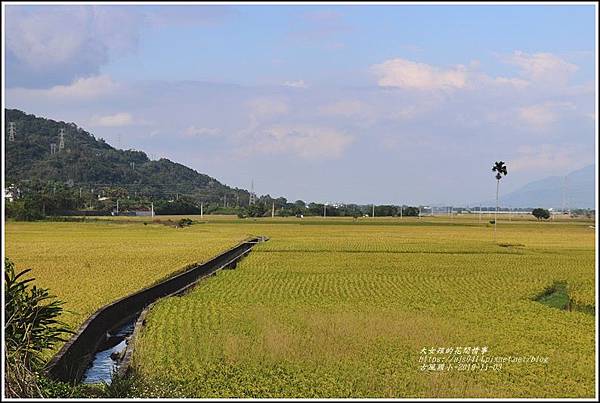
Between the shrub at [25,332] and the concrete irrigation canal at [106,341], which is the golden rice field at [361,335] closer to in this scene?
the concrete irrigation canal at [106,341]

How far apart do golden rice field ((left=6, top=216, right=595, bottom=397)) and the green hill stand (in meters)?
64.3

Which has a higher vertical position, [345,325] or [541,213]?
[541,213]

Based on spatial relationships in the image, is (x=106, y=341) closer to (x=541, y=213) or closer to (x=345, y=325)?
(x=345, y=325)

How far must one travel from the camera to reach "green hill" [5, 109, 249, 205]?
312ft

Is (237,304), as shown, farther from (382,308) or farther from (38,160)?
(38,160)

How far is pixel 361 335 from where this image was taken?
35.3ft

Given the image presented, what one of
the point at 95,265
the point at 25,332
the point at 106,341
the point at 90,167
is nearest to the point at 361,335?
the point at 106,341

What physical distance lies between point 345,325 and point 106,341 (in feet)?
14.0

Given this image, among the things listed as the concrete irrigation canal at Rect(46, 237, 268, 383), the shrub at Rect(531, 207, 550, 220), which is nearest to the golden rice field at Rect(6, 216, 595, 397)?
the concrete irrigation canal at Rect(46, 237, 268, 383)

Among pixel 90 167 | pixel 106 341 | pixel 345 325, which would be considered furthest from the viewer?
pixel 90 167

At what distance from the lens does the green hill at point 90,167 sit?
9519 centimetres

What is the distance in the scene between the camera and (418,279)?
800 inches

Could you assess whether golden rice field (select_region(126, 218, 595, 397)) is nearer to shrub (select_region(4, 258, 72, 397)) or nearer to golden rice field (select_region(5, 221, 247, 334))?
shrub (select_region(4, 258, 72, 397))

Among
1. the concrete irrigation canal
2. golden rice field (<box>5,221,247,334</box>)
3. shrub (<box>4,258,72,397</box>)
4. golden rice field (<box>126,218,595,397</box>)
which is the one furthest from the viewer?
golden rice field (<box>5,221,247,334</box>)
